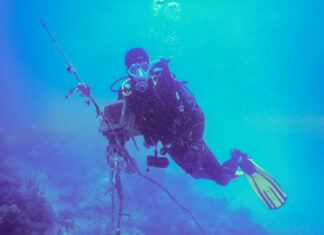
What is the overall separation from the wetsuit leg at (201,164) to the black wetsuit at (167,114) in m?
0.02

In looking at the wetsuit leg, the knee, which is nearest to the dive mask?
the wetsuit leg

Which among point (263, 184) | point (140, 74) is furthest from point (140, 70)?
point (263, 184)

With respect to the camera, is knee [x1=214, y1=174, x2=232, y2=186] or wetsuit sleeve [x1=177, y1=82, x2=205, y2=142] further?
knee [x1=214, y1=174, x2=232, y2=186]

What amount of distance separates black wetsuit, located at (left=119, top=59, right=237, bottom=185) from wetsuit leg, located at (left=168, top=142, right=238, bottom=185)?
2 cm

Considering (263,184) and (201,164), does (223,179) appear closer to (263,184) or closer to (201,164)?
(201,164)

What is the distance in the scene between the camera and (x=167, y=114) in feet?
11.7

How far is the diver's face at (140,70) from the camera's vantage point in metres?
3.45

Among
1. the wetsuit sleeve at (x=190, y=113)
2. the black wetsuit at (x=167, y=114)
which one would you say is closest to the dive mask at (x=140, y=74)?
the black wetsuit at (x=167, y=114)

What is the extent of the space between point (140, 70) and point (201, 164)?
10.5 ft

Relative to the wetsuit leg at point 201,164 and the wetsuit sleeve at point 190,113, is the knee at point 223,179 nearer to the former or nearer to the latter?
the wetsuit leg at point 201,164

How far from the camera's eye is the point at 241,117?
246ft

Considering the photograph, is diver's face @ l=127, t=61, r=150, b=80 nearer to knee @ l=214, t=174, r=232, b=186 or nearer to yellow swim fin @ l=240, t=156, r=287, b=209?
knee @ l=214, t=174, r=232, b=186

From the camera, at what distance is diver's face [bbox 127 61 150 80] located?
11.3ft

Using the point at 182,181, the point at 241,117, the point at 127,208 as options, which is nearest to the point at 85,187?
the point at 127,208
